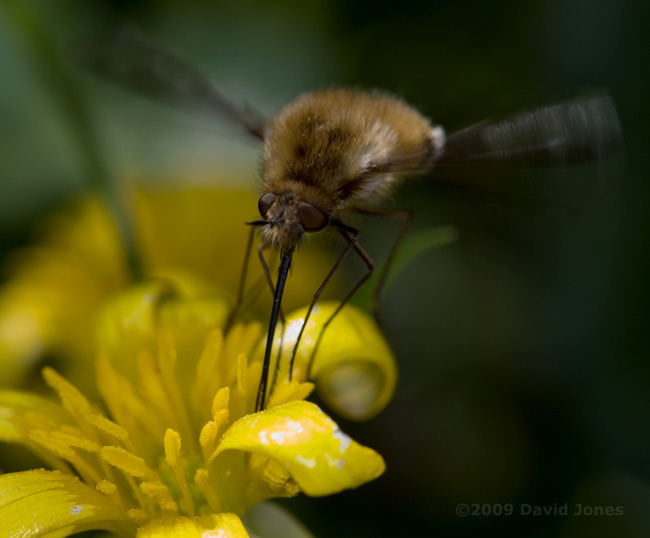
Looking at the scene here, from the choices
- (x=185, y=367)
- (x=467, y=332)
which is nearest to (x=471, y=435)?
(x=467, y=332)

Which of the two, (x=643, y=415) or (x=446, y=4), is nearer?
(x=643, y=415)

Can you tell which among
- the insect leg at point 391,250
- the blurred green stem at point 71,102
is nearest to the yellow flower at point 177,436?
the insect leg at point 391,250

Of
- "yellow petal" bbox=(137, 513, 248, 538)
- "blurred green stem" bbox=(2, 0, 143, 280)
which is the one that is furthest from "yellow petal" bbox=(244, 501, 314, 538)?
"blurred green stem" bbox=(2, 0, 143, 280)

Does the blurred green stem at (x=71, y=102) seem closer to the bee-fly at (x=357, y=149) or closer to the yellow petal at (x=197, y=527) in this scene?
the bee-fly at (x=357, y=149)

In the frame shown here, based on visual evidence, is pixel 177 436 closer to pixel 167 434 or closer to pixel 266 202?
pixel 167 434

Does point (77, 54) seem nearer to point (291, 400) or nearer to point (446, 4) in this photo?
point (446, 4)

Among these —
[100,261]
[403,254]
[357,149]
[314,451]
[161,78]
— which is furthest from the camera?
[100,261]

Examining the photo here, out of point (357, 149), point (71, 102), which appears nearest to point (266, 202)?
point (357, 149)
